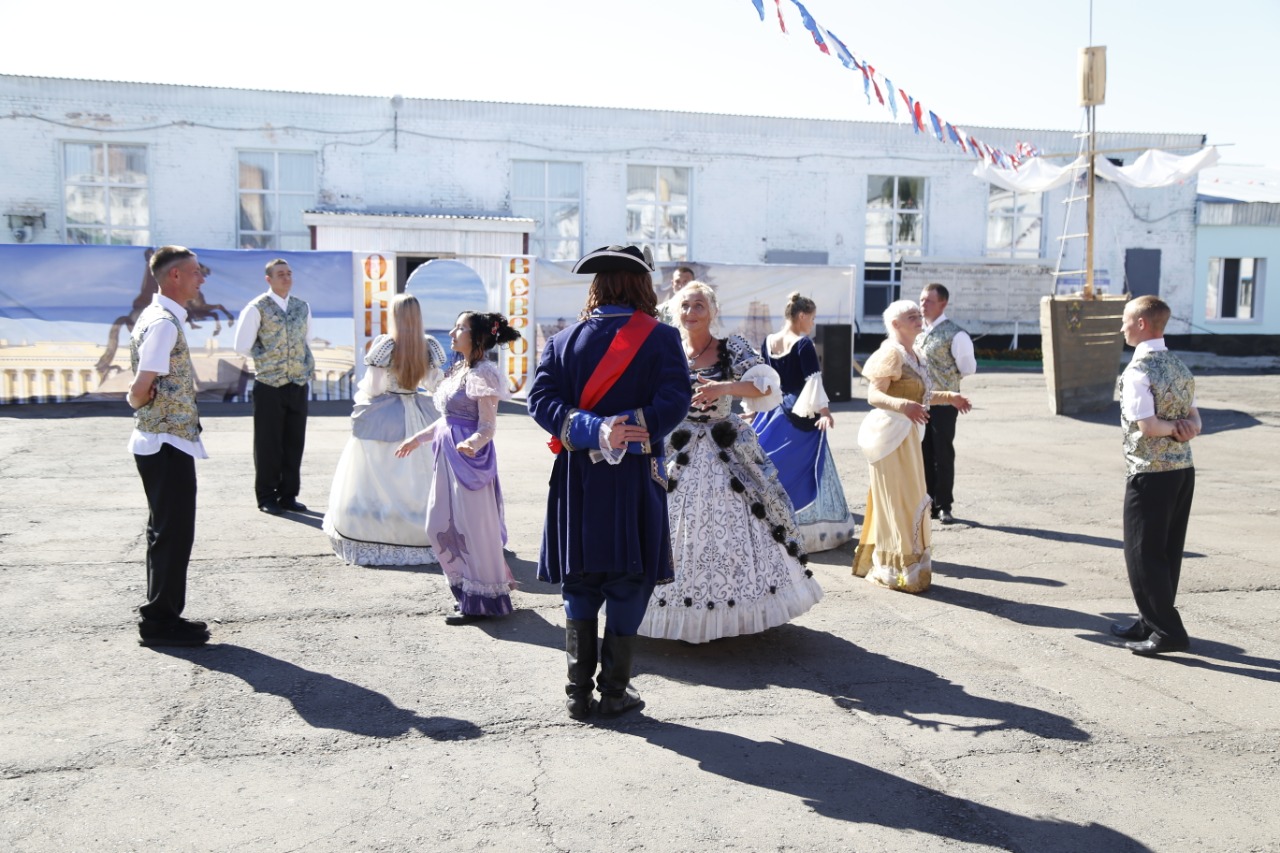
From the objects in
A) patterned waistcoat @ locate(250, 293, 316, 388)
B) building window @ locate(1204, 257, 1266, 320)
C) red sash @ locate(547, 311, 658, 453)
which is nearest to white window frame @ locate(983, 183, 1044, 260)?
building window @ locate(1204, 257, 1266, 320)

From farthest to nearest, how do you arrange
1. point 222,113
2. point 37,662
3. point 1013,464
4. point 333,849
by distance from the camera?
point 222,113 → point 1013,464 → point 37,662 → point 333,849

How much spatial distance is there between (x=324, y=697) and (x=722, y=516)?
6.52ft

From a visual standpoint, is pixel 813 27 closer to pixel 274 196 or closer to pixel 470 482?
pixel 470 482

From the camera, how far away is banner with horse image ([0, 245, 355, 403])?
14.9 metres

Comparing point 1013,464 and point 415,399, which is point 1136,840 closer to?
point 415,399

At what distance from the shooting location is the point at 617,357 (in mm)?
4301

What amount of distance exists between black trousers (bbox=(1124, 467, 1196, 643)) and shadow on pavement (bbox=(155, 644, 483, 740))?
10.7 feet

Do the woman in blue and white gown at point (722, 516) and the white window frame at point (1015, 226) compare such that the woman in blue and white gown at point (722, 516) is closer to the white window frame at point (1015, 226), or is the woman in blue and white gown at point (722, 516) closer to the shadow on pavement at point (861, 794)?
the shadow on pavement at point (861, 794)

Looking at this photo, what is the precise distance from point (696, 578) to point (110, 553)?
4.10 meters

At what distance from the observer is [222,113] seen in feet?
70.5

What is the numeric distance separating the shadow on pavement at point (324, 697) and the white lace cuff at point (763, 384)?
2.09m

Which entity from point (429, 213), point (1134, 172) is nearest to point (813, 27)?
point (1134, 172)

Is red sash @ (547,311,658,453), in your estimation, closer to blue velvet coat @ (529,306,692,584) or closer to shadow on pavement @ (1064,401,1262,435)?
blue velvet coat @ (529,306,692,584)

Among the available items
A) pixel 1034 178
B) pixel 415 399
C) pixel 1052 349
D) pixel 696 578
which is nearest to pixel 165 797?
pixel 696 578
